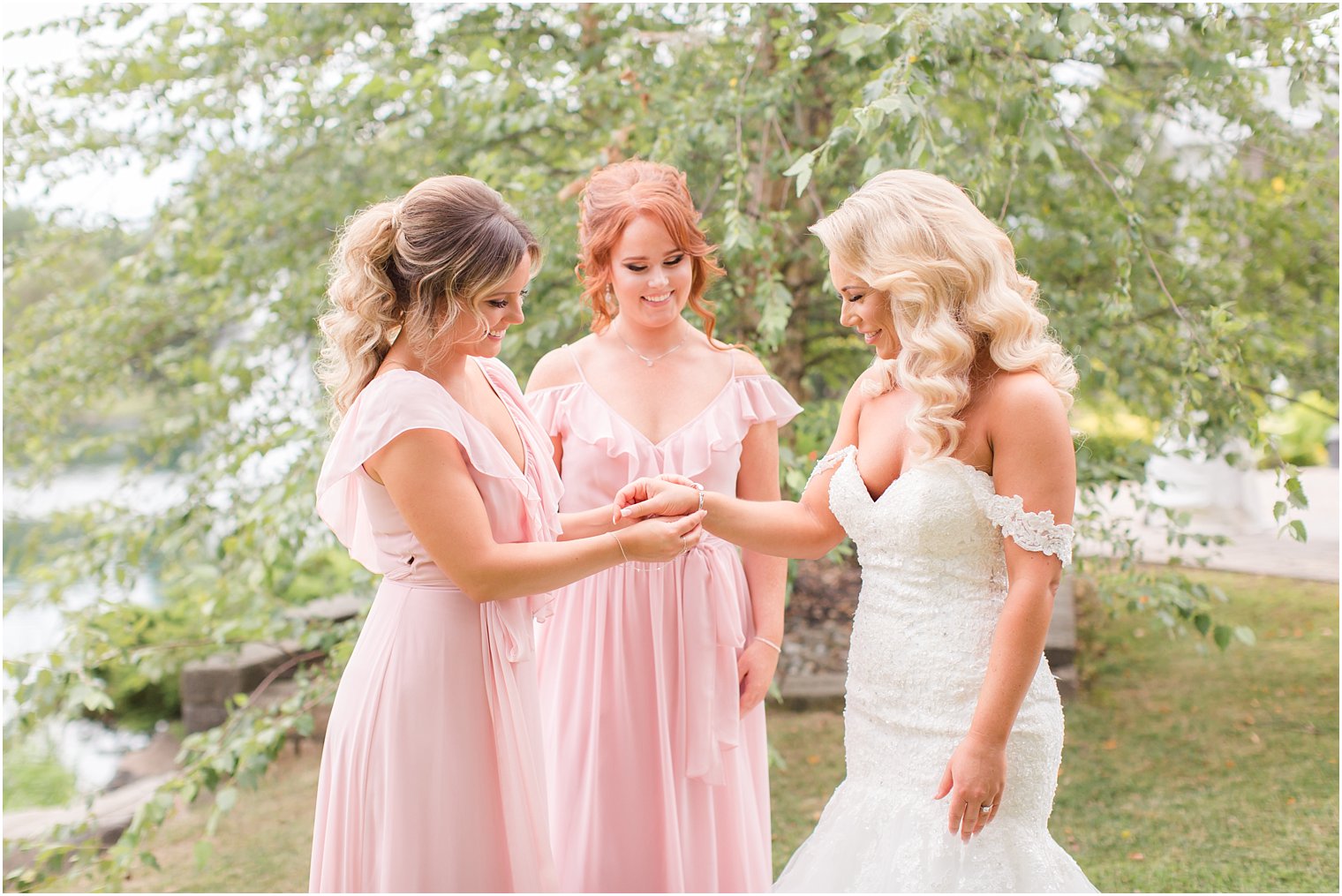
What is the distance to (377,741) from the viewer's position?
2221 mm

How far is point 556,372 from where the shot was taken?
292 cm

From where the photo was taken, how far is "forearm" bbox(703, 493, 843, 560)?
2.62 m

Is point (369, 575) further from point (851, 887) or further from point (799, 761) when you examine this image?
point (799, 761)

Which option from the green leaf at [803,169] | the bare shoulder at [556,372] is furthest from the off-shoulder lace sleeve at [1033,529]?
the bare shoulder at [556,372]

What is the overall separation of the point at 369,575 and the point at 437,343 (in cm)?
180

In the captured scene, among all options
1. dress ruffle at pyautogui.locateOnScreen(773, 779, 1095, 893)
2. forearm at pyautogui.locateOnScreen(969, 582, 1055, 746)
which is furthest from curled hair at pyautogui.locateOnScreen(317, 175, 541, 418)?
dress ruffle at pyautogui.locateOnScreen(773, 779, 1095, 893)

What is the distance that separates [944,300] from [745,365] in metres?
0.84

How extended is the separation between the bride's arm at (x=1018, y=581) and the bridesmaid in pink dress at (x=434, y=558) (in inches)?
31.4

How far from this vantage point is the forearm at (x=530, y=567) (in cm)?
218

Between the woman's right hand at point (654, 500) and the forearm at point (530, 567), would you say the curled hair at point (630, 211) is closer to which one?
the woman's right hand at point (654, 500)

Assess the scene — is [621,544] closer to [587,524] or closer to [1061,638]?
[587,524]

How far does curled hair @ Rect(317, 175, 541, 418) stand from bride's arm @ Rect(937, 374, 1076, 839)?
104 cm

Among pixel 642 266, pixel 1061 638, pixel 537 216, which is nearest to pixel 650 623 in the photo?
pixel 642 266

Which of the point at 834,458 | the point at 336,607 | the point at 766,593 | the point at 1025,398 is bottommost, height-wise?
the point at 336,607
